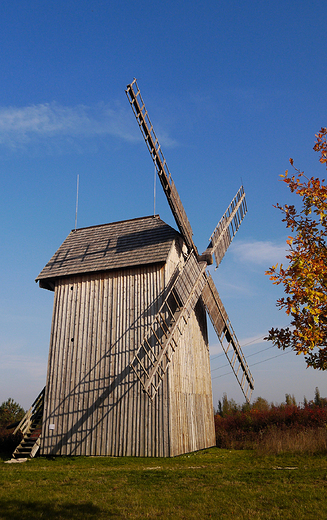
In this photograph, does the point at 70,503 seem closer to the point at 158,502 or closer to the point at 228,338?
the point at 158,502

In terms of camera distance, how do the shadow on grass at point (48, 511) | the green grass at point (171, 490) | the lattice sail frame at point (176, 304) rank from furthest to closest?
the lattice sail frame at point (176, 304)
the green grass at point (171, 490)
the shadow on grass at point (48, 511)

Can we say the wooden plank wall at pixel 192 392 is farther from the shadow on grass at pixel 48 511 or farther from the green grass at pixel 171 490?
the shadow on grass at pixel 48 511

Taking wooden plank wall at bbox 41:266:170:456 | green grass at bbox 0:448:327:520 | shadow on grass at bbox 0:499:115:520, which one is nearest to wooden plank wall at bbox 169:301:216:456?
wooden plank wall at bbox 41:266:170:456

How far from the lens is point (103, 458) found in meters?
13.2

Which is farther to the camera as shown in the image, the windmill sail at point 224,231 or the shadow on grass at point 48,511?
the windmill sail at point 224,231

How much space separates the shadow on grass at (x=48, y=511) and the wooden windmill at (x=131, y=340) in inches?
220

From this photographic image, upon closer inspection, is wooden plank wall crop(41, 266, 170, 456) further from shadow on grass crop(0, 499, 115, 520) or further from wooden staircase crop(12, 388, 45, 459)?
shadow on grass crop(0, 499, 115, 520)

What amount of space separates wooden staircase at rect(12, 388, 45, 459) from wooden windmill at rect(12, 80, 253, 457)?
7 centimetres

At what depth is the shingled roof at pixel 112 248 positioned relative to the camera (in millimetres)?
15625

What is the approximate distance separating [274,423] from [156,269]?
9477 mm

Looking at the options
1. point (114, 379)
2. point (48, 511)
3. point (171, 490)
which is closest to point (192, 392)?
point (114, 379)

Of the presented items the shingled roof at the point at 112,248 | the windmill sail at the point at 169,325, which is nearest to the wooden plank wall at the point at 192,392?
the windmill sail at the point at 169,325

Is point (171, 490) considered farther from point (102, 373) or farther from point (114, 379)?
point (102, 373)

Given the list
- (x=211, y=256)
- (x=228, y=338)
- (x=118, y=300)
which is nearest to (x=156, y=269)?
(x=118, y=300)
